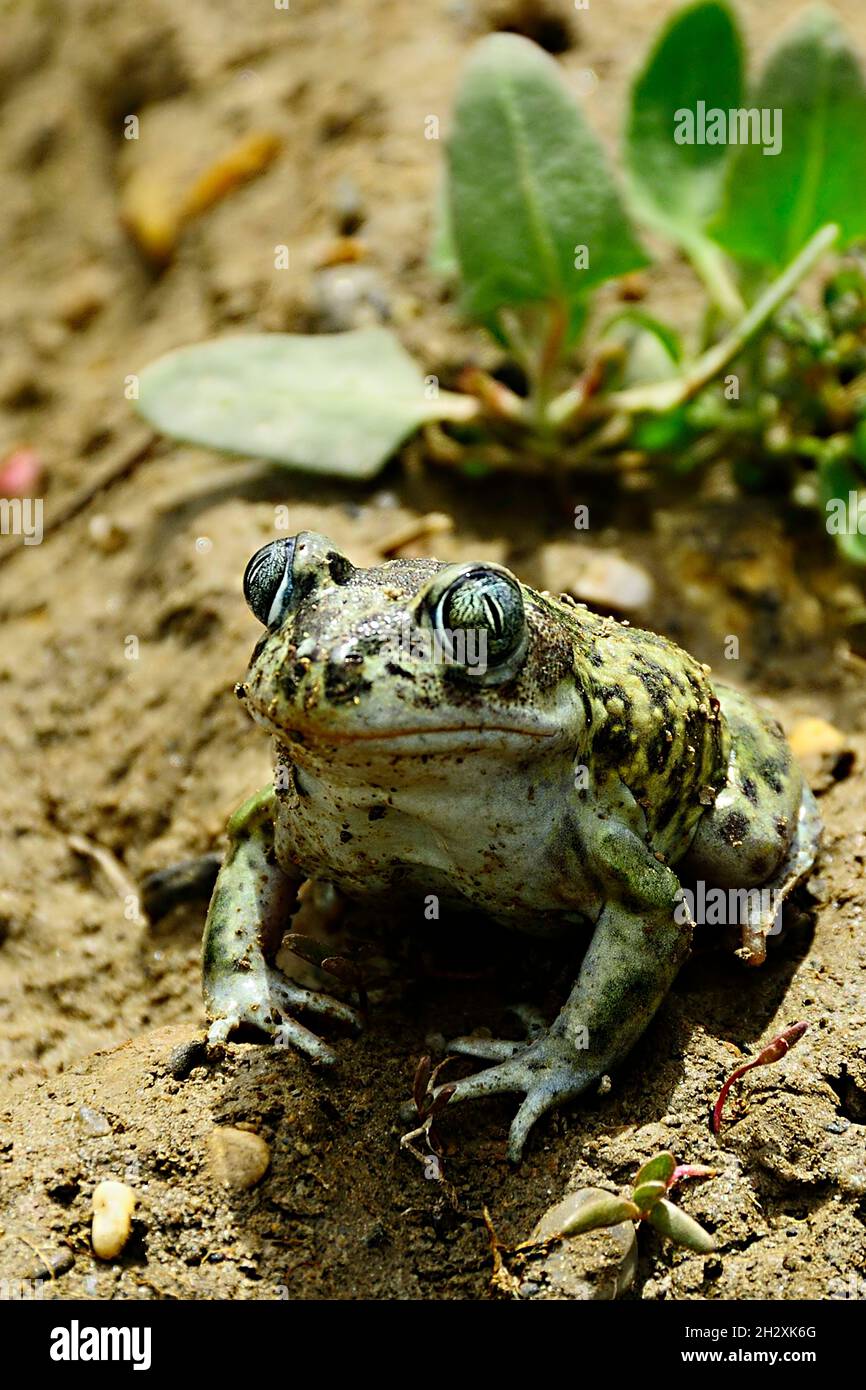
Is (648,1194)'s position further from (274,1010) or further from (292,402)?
(292,402)

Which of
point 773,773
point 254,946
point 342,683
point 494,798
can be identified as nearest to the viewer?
point 342,683

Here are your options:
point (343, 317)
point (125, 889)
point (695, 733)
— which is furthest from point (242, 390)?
point (695, 733)

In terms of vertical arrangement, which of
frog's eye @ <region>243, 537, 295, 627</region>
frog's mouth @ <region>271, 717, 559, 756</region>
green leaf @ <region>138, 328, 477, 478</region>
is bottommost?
frog's mouth @ <region>271, 717, 559, 756</region>

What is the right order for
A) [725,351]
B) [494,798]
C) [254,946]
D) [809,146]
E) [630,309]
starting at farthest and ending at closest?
[630,309] → [725,351] → [809,146] → [254,946] → [494,798]

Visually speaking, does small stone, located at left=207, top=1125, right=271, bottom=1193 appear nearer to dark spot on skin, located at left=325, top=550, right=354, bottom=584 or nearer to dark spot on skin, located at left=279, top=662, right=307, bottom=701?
dark spot on skin, located at left=279, top=662, right=307, bottom=701

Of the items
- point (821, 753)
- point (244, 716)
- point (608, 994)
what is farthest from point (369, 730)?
point (821, 753)

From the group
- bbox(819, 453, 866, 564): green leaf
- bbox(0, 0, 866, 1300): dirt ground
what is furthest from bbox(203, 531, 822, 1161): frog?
bbox(819, 453, 866, 564): green leaf
